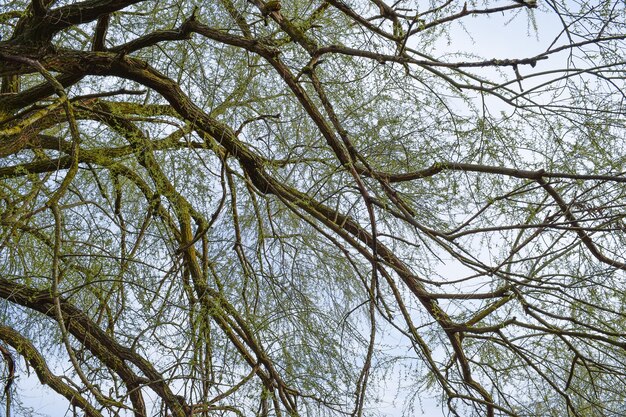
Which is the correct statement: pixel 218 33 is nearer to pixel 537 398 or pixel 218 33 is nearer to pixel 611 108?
pixel 611 108

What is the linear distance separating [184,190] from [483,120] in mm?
1554

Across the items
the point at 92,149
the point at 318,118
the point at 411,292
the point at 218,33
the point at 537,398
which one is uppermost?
the point at 92,149

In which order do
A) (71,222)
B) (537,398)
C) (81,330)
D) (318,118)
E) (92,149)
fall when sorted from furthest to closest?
(71,222)
(92,149)
(81,330)
(537,398)
(318,118)

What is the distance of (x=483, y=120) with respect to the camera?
3.06 metres

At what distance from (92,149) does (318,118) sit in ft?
4.43

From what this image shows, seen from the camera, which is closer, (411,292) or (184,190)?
(411,292)

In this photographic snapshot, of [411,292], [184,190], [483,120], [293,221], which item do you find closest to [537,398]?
[411,292]

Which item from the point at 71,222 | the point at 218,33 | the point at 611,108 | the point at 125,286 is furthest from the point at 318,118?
the point at 71,222

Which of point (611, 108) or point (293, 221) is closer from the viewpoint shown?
point (611, 108)

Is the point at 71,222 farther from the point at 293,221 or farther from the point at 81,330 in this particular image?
the point at 293,221

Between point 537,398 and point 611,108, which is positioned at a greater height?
point 611,108

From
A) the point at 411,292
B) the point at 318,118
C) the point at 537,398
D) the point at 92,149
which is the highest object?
the point at 92,149

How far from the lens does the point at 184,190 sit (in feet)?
12.9

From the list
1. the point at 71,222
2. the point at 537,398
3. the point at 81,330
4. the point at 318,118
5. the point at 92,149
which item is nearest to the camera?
the point at 318,118
